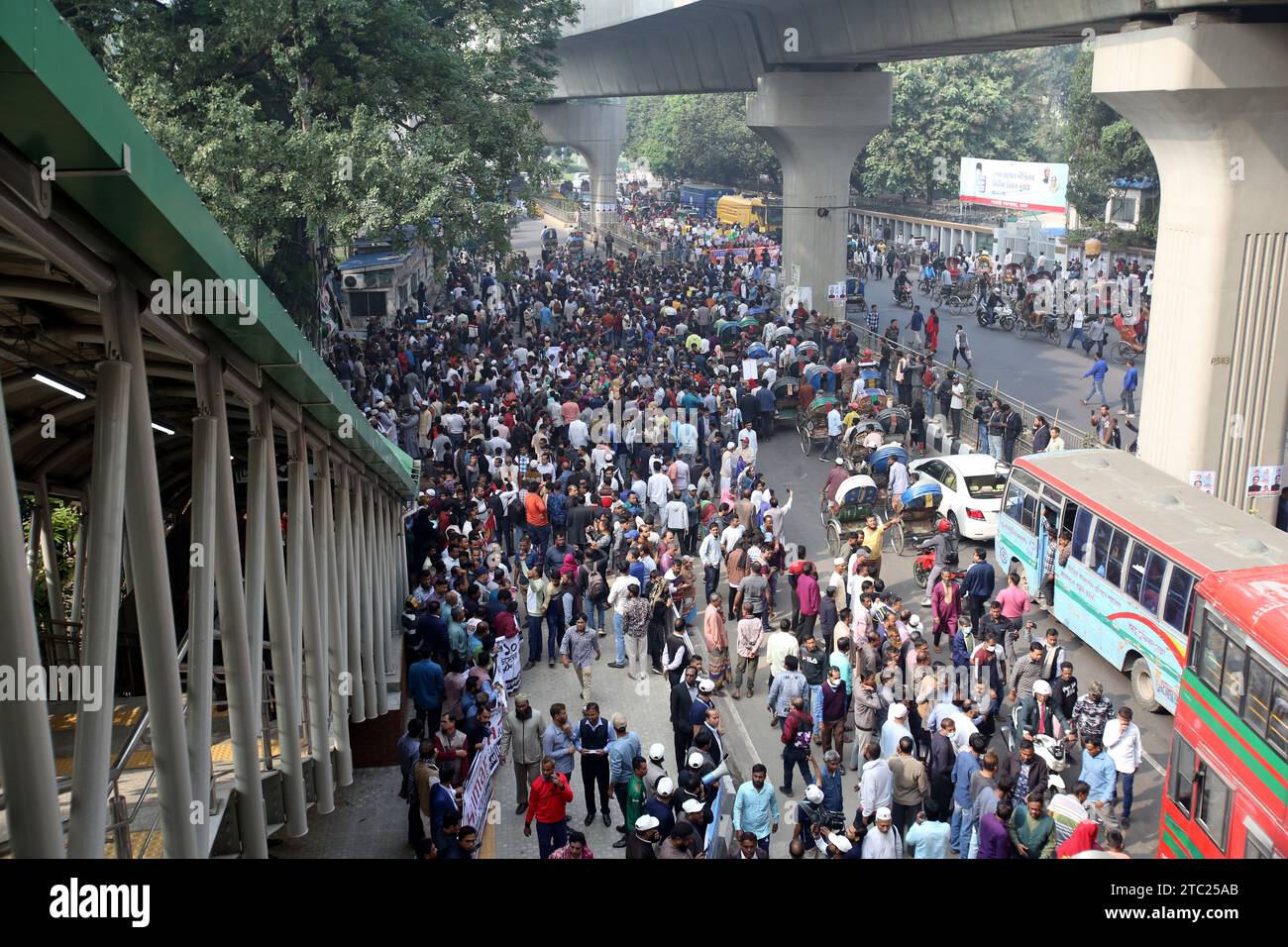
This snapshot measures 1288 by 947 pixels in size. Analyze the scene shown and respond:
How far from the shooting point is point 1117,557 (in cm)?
1562

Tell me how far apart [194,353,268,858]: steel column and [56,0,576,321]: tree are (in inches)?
606

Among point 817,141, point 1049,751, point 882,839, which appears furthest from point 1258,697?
point 817,141

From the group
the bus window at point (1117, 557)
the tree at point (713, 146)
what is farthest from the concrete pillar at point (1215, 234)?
the tree at point (713, 146)

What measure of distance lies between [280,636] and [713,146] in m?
80.3

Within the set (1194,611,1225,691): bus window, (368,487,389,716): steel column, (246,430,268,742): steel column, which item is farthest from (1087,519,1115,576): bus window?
(246,430,268,742): steel column

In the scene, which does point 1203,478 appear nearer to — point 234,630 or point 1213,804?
point 1213,804

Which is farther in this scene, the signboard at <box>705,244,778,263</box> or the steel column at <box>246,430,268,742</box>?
the signboard at <box>705,244,778,263</box>

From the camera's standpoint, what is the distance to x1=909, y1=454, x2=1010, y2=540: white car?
69.6ft

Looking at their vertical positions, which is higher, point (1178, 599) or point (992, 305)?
point (992, 305)

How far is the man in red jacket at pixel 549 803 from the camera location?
11047mm

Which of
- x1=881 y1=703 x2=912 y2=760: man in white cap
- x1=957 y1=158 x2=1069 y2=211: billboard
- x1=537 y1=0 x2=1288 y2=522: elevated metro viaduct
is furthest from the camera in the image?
x1=957 y1=158 x2=1069 y2=211: billboard

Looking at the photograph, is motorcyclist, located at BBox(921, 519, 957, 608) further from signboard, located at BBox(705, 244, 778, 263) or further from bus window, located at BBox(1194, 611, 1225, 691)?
signboard, located at BBox(705, 244, 778, 263)
